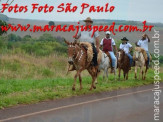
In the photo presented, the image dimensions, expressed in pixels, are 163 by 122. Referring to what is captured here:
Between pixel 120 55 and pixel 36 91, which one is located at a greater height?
pixel 120 55

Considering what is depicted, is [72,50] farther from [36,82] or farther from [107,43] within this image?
[107,43]

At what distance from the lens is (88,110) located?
10898 mm

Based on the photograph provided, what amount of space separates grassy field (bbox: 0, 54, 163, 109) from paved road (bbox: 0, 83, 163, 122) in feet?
2.28

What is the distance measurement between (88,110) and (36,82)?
608cm

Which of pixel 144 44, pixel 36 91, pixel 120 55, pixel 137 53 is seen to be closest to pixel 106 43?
pixel 120 55

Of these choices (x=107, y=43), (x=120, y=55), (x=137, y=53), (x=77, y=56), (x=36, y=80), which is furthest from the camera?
(x=137, y=53)

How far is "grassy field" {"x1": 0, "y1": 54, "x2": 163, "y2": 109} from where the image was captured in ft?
41.5

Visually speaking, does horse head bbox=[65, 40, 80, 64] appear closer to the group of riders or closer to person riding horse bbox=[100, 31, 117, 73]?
the group of riders

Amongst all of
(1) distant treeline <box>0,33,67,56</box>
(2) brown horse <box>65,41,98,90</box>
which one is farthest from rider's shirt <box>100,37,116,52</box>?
(1) distant treeline <box>0,33,67,56</box>

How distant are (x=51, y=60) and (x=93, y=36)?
12.2m

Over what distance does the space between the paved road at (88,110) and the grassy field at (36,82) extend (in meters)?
0.69

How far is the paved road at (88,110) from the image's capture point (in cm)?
964

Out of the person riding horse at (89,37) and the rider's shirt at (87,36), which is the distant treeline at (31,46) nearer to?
the person riding horse at (89,37)

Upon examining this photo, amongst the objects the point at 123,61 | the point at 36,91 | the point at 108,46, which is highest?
the point at 108,46
